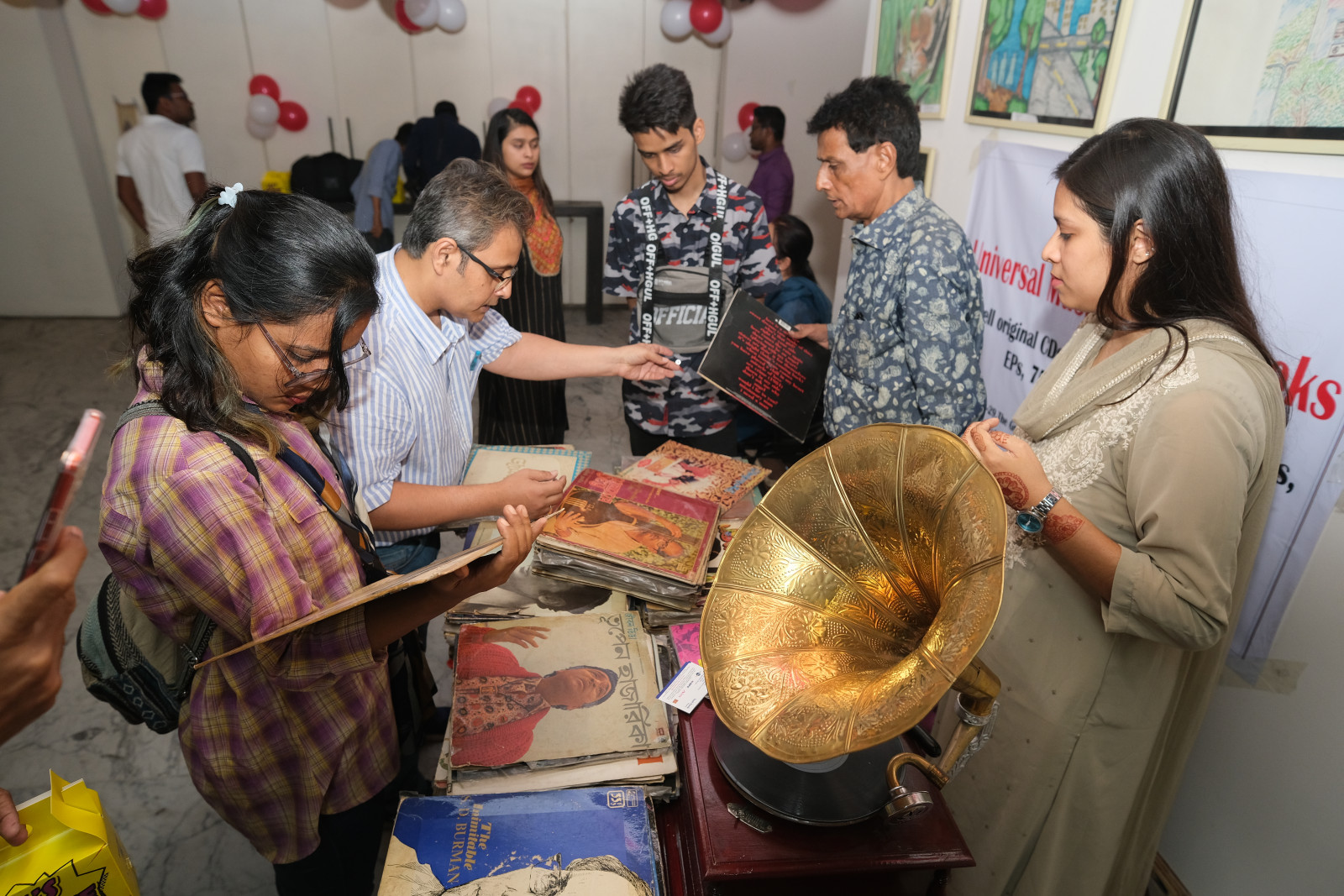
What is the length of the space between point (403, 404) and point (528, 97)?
19.2 feet

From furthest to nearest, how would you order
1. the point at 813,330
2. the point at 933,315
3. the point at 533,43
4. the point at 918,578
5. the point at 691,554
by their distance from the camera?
1. the point at 533,43
2. the point at 813,330
3. the point at 933,315
4. the point at 691,554
5. the point at 918,578

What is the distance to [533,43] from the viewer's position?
6.46 metres

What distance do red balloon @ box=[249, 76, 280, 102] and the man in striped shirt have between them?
5747mm

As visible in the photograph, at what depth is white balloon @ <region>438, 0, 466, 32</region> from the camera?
20.0 ft

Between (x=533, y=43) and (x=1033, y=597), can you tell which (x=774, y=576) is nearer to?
(x=1033, y=597)

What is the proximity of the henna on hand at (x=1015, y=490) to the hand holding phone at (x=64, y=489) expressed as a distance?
124cm

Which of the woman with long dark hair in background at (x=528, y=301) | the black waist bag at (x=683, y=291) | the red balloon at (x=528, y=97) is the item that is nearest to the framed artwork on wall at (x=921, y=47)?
the black waist bag at (x=683, y=291)

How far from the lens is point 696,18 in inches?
247

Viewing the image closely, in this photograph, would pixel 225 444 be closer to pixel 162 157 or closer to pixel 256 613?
pixel 256 613

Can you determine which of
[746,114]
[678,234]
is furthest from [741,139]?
[678,234]

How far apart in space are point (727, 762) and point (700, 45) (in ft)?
22.8

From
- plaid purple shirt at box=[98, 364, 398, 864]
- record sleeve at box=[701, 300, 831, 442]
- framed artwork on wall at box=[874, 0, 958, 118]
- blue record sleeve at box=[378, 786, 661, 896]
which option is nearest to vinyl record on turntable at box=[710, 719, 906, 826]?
blue record sleeve at box=[378, 786, 661, 896]

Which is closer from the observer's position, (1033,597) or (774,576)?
(774,576)

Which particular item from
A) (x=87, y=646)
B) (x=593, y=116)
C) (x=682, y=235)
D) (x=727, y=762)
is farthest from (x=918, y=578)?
(x=593, y=116)
